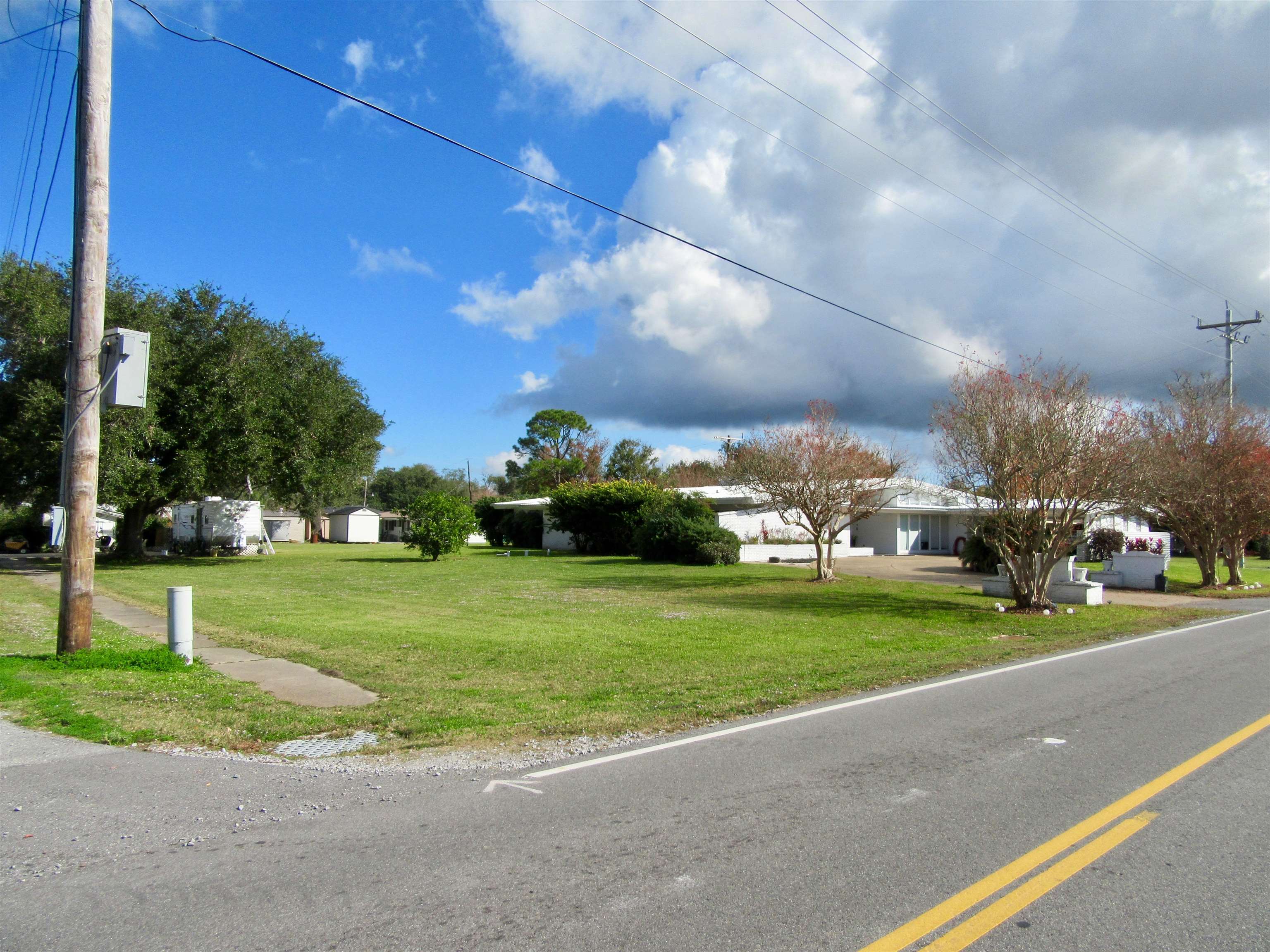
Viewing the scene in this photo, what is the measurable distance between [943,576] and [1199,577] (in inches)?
430

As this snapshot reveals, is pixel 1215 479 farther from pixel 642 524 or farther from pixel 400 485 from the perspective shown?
pixel 400 485

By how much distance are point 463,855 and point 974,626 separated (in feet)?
47.8

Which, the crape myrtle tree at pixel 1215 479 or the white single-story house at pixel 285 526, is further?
the white single-story house at pixel 285 526

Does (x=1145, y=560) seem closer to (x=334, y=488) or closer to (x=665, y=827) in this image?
(x=665, y=827)

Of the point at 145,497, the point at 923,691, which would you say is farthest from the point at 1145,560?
the point at 145,497

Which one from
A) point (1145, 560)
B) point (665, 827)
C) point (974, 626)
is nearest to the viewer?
point (665, 827)

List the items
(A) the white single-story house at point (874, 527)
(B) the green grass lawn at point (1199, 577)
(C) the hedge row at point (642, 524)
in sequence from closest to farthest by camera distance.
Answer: (B) the green grass lawn at point (1199, 577)
(C) the hedge row at point (642, 524)
(A) the white single-story house at point (874, 527)

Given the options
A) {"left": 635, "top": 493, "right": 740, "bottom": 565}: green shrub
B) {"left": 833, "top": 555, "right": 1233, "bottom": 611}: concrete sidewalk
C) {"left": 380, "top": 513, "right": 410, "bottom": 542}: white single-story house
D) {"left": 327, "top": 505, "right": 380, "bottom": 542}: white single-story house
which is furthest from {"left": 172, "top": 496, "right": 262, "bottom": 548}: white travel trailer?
{"left": 833, "top": 555, "right": 1233, "bottom": 611}: concrete sidewalk

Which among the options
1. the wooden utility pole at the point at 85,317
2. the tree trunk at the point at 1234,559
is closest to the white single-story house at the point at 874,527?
the tree trunk at the point at 1234,559

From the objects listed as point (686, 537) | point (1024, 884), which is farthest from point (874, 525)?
point (1024, 884)

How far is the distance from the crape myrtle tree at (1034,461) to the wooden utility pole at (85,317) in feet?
54.1

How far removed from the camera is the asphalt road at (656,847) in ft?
12.4

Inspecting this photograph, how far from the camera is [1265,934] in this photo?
12.4 feet

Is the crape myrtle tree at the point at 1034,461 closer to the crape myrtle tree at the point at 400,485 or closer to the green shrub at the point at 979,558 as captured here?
the green shrub at the point at 979,558
